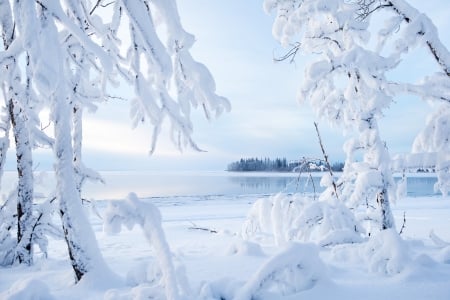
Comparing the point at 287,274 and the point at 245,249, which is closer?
the point at 287,274

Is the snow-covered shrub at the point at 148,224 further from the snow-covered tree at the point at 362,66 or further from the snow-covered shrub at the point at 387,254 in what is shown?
the snow-covered tree at the point at 362,66

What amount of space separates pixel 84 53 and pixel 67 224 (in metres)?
2.39

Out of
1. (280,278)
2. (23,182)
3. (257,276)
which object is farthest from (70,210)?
(280,278)

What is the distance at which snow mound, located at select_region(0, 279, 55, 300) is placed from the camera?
2.43m

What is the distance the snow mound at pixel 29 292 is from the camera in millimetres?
2430

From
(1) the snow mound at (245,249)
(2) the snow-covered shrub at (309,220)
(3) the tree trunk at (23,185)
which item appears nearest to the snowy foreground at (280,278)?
→ (1) the snow mound at (245,249)

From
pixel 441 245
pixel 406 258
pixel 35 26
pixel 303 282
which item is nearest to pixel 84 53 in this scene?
pixel 35 26

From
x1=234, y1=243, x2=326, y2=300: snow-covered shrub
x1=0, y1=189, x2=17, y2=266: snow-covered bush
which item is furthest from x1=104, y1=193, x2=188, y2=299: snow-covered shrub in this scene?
x1=0, y1=189, x2=17, y2=266: snow-covered bush

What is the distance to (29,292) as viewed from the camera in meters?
2.48

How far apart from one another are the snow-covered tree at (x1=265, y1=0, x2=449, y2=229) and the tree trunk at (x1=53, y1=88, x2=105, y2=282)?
3.41 meters

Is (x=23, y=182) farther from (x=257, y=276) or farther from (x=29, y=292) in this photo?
(x=257, y=276)

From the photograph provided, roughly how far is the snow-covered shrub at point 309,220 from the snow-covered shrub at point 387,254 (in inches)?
47.0

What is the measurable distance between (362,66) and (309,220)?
2501mm

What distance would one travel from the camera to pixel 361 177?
4.89 meters
